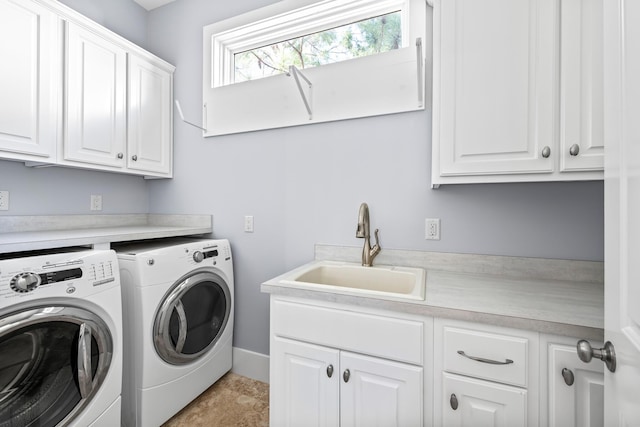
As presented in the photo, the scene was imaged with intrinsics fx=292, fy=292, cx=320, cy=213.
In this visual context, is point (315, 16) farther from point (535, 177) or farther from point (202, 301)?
point (202, 301)

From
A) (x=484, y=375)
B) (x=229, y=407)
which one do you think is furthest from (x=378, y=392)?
(x=229, y=407)

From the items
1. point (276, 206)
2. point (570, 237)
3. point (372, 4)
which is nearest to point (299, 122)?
point (276, 206)

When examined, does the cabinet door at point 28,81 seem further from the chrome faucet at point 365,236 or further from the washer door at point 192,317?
the chrome faucet at point 365,236

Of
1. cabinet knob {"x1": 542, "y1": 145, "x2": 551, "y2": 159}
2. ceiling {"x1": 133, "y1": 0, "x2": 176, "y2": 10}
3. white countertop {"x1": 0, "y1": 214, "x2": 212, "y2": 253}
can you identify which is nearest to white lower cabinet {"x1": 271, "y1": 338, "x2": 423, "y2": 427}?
cabinet knob {"x1": 542, "y1": 145, "x2": 551, "y2": 159}

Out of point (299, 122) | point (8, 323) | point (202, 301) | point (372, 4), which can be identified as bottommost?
point (202, 301)

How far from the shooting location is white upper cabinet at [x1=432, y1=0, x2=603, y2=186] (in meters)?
1.10

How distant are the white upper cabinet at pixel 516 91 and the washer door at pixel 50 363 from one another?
1.71m

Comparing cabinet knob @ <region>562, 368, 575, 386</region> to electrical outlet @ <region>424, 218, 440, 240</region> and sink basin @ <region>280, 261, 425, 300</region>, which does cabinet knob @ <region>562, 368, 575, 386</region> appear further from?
electrical outlet @ <region>424, 218, 440, 240</region>

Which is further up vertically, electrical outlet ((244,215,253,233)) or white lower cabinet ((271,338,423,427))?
electrical outlet ((244,215,253,233))

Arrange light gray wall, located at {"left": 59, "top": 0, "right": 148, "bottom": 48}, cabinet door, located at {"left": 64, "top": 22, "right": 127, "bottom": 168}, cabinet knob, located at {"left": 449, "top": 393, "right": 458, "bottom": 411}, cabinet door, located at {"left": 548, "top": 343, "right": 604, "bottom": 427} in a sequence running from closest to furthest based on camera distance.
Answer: cabinet door, located at {"left": 548, "top": 343, "right": 604, "bottom": 427}, cabinet knob, located at {"left": 449, "top": 393, "right": 458, "bottom": 411}, cabinet door, located at {"left": 64, "top": 22, "right": 127, "bottom": 168}, light gray wall, located at {"left": 59, "top": 0, "right": 148, "bottom": 48}

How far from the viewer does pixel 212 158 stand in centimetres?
227

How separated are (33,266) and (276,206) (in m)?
1.26

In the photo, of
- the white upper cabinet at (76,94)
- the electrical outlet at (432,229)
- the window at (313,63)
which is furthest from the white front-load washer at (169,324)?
the electrical outlet at (432,229)

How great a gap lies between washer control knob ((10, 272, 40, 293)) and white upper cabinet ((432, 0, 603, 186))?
1692mm
